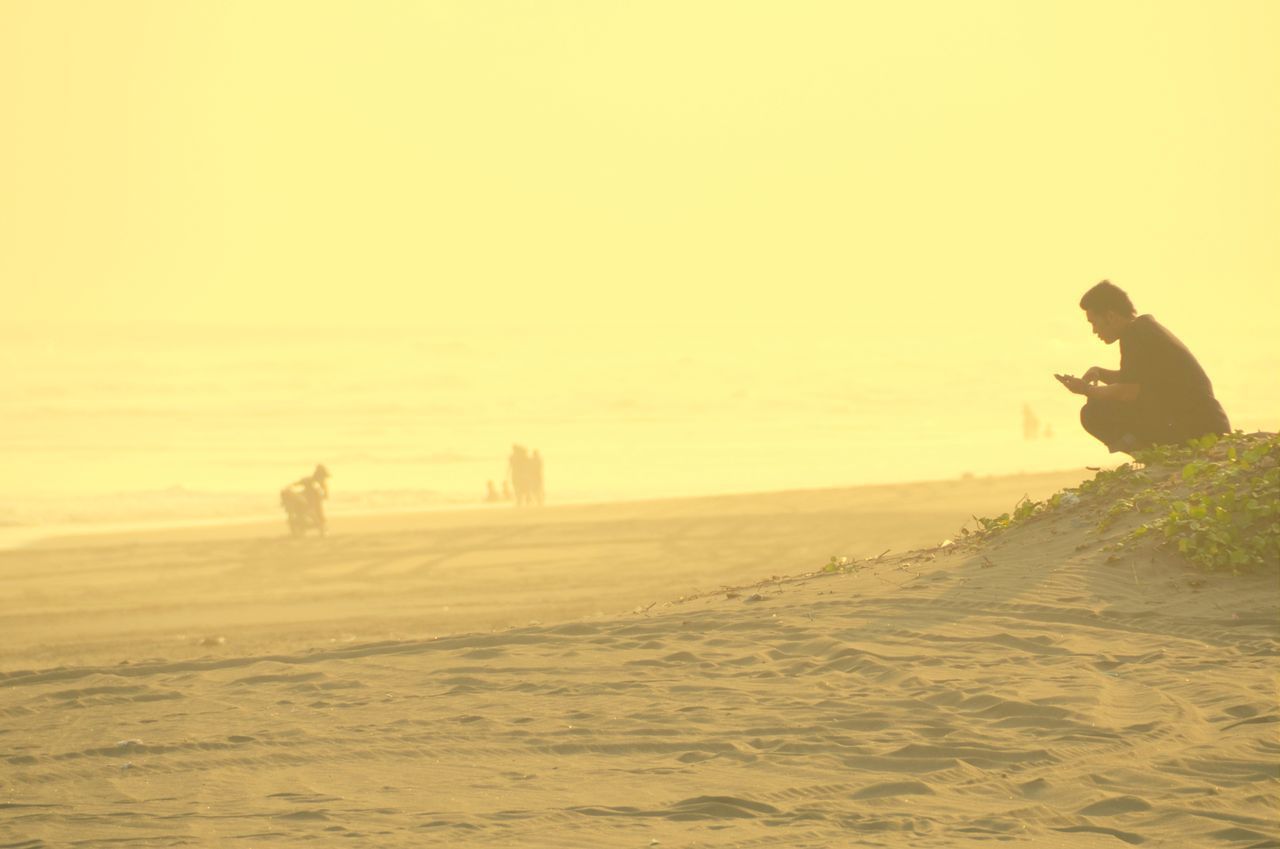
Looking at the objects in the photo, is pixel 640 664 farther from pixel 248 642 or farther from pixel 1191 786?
pixel 248 642

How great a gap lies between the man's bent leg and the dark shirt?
10cm

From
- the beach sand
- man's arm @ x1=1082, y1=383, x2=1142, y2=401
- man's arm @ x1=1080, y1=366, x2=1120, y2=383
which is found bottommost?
the beach sand

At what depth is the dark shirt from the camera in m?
8.98

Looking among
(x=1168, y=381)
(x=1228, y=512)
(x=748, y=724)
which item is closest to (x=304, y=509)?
(x=1168, y=381)

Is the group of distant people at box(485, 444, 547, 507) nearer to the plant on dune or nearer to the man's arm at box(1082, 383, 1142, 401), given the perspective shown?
the man's arm at box(1082, 383, 1142, 401)

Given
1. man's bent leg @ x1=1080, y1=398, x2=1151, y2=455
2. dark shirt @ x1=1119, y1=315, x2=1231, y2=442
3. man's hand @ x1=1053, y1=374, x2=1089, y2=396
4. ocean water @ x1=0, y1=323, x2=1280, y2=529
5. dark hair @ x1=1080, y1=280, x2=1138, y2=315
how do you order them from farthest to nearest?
ocean water @ x1=0, y1=323, x2=1280, y2=529 < man's bent leg @ x1=1080, y1=398, x2=1151, y2=455 < dark hair @ x1=1080, y1=280, x2=1138, y2=315 < dark shirt @ x1=1119, y1=315, x2=1231, y2=442 < man's hand @ x1=1053, y1=374, x2=1089, y2=396

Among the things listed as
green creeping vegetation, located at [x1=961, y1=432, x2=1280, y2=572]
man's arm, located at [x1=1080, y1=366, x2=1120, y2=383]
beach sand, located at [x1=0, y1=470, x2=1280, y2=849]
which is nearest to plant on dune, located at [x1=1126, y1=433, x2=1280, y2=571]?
green creeping vegetation, located at [x1=961, y1=432, x2=1280, y2=572]

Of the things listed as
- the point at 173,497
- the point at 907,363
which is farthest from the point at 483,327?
the point at 173,497

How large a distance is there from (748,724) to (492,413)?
4755 centimetres

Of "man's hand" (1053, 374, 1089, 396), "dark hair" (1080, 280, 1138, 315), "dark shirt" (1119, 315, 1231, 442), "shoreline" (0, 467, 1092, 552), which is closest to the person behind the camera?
"man's hand" (1053, 374, 1089, 396)

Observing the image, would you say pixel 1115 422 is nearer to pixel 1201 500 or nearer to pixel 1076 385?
pixel 1076 385

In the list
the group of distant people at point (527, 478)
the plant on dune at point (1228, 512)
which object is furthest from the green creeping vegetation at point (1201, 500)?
the group of distant people at point (527, 478)

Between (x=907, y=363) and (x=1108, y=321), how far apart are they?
206 ft

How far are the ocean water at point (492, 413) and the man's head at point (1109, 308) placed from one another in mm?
18159
